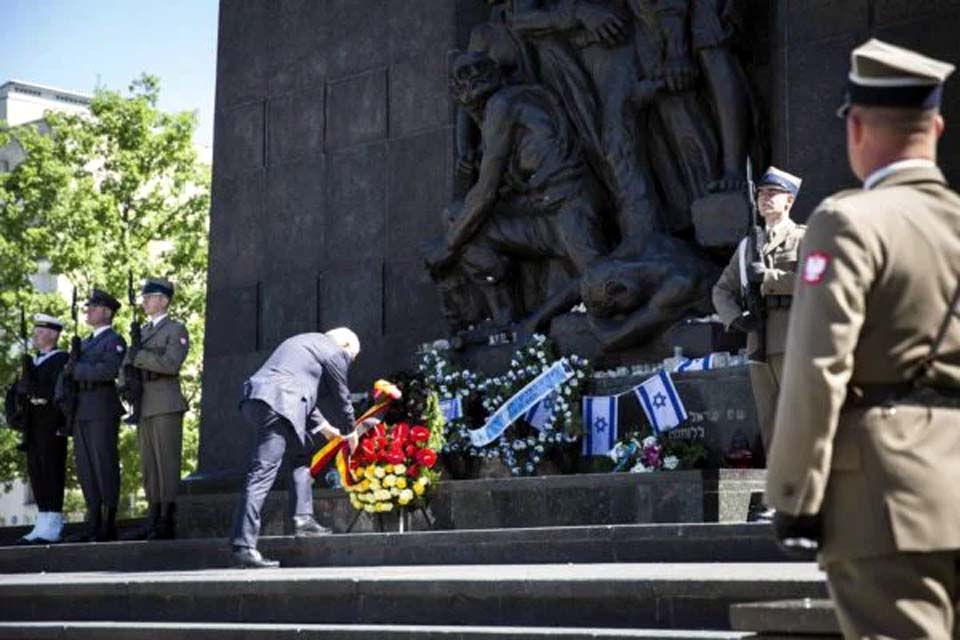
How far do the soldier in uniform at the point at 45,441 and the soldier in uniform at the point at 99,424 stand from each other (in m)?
0.62

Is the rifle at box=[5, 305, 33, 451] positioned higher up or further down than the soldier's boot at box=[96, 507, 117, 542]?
higher up

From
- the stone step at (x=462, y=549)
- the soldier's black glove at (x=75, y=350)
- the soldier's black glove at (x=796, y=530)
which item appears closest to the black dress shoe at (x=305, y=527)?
the stone step at (x=462, y=549)

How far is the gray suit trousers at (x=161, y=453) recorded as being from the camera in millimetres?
14391

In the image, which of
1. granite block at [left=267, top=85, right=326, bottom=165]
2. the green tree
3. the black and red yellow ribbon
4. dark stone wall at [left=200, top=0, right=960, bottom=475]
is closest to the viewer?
the black and red yellow ribbon

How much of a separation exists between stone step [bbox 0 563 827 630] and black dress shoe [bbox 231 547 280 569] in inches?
4.4

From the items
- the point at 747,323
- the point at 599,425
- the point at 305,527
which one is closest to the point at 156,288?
the point at 305,527

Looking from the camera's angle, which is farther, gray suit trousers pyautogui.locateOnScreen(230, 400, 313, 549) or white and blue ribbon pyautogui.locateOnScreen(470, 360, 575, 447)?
white and blue ribbon pyautogui.locateOnScreen(470, 360, 575, 447)

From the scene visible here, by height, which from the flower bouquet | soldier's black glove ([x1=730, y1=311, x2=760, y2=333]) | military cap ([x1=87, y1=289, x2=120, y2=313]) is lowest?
the flower bouquet

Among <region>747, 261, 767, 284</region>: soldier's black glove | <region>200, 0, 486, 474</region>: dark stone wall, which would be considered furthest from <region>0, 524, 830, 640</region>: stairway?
<region>200, 0, 486, 474</region>: dark stone wall

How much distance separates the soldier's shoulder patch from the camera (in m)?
4.33

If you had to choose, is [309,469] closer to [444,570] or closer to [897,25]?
[444,570]

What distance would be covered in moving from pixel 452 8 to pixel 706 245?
4.11 m

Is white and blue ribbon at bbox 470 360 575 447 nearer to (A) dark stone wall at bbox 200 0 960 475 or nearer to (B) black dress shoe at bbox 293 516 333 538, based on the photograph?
(B) black dress shoe at bbox 293 516 333 538

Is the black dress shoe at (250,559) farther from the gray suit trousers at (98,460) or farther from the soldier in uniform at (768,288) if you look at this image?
the soldier in uniform at (768,288)
